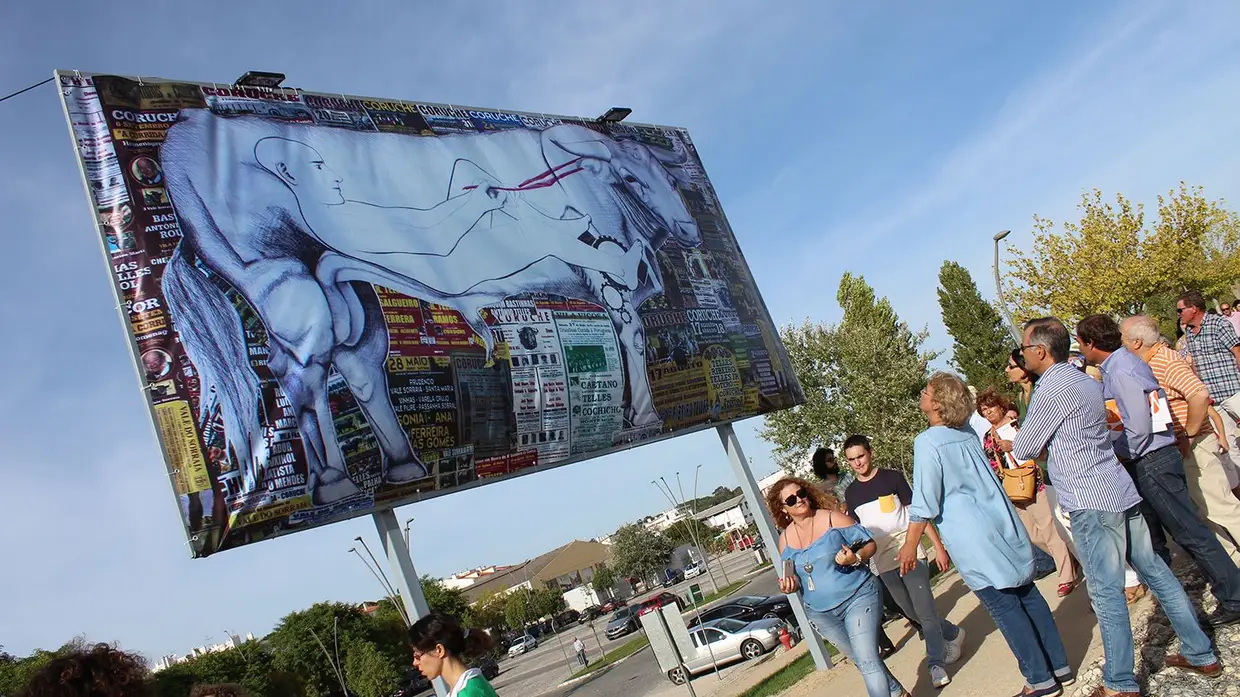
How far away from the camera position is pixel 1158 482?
202 inches

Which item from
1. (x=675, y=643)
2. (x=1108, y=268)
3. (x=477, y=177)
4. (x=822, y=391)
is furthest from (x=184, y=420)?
(x=1108, y=268)

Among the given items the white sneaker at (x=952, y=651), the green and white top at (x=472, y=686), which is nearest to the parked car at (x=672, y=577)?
the white sneaker at (x=952, y=651)

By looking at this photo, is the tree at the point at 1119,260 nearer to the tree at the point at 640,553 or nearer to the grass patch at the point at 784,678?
the grass patch at the point at 784,678

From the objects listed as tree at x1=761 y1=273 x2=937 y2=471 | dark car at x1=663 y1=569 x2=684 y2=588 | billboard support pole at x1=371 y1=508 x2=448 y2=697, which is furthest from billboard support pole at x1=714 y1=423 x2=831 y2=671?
dark car at x1=663 y1=569 x2=684 y2=588

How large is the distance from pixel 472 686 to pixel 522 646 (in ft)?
178

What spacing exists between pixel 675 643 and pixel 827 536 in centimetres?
423

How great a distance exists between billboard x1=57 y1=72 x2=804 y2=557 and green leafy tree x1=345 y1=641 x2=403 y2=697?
46.0 metres

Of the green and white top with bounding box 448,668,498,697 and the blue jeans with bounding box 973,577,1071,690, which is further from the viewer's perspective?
the blue jeans with bounding box 973,577,1071,690

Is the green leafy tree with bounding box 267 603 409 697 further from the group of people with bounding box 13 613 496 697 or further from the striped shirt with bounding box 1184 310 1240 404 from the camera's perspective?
the group of people with bounding box 13 613 496 697

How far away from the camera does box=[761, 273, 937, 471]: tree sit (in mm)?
28312

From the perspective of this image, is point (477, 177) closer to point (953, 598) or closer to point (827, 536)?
point (827, 536)

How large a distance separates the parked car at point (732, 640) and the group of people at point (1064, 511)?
1109 centimetres

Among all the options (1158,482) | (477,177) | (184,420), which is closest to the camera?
(1158,482)

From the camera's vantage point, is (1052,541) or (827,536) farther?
(1052,541)
